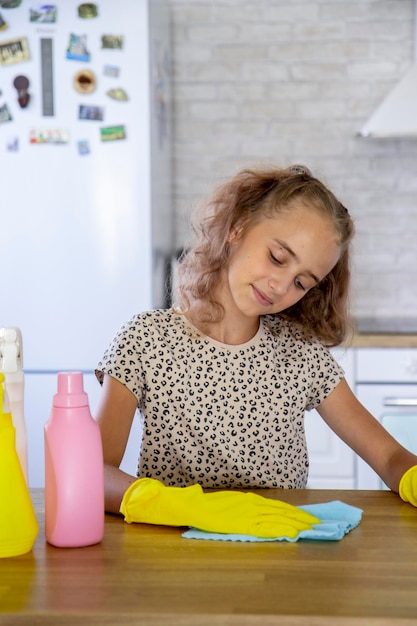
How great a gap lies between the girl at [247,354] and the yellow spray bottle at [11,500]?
39 centimetres

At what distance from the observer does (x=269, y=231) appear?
155 centimetres

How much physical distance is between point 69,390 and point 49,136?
1.87 metres

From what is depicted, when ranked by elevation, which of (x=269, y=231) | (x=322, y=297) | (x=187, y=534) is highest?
(x=269, y=231)

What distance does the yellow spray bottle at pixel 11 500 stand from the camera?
103cm

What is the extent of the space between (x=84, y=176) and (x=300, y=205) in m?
1.39

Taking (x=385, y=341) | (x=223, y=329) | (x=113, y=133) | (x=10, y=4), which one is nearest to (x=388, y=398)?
(x=385, y=341)

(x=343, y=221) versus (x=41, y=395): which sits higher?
(x=343, y=221)

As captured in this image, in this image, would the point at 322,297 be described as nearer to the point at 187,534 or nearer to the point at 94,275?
the point at 187,534

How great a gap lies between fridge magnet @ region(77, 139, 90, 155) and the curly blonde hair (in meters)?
1.14

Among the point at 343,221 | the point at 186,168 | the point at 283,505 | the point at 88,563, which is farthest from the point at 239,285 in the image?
the point at 186,168

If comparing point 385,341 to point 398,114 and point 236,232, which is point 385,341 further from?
point 236,232

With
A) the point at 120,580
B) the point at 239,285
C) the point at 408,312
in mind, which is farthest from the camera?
the point at 408,312

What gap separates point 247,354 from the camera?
64.9 inches

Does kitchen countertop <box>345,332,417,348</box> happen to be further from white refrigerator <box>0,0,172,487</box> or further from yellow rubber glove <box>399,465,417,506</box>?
yellow rubber glove <box>399,465,417,506</box>
